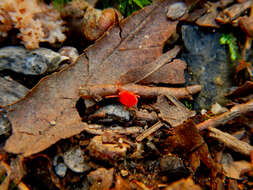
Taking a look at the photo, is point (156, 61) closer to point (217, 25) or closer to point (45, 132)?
point (217, 25)

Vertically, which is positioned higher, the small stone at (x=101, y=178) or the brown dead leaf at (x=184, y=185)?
the small stone at (x=101, y=178)

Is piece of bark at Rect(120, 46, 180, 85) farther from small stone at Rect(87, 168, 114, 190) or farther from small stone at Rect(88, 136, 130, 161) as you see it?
small stone at Rect(87, 168, 114, 190)

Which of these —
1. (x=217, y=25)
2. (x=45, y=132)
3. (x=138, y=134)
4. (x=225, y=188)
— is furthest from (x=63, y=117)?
(x=217, y=25)

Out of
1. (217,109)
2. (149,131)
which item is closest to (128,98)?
(149,131)

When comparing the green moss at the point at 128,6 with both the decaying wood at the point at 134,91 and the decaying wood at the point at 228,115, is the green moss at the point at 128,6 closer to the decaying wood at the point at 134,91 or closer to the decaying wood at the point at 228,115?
the decaying wood at the point at 134,91

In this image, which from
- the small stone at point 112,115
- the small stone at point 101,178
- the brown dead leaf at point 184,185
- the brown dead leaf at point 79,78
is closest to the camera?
the brown dead leaf at point 184,185

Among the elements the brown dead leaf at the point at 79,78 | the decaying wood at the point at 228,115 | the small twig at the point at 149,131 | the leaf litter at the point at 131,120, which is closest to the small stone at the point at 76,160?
the leaf litter at the point at 131,120
